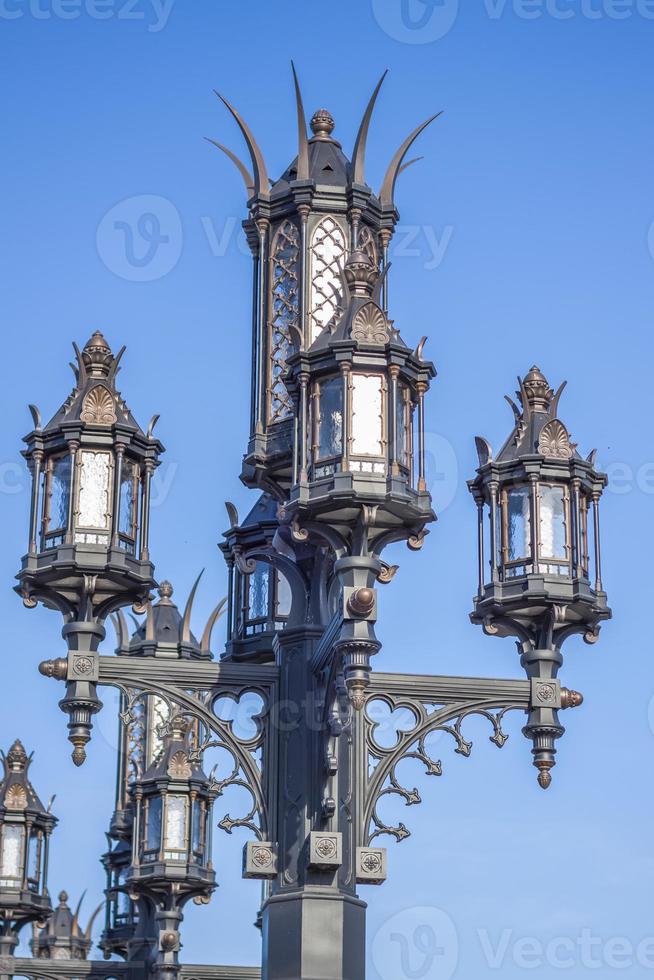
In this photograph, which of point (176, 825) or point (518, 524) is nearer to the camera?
point (518, 524)

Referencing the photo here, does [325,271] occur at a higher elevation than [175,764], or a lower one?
higher

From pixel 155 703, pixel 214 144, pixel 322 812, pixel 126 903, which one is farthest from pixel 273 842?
pixel 126 903

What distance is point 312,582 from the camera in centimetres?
1438

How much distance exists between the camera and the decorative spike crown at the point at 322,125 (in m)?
15.4

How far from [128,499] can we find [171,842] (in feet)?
26.1

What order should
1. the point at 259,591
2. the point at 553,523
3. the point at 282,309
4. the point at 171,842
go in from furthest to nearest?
1. the point at 171,842
2. the point at 259,591
3. the point at 282,309
4. the point at 553,523

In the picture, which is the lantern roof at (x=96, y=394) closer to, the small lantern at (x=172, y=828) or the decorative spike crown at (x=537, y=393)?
the decorative spike crown at (x=537, y=393)

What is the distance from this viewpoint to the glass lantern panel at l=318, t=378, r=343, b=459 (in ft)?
42.5

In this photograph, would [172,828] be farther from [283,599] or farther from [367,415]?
[367,415]

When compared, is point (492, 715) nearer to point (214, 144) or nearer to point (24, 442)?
point (24, 442)

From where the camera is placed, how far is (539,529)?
45.2ft

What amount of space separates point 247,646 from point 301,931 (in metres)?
3.57

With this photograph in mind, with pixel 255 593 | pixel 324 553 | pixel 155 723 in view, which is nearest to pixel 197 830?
pixel 155 723

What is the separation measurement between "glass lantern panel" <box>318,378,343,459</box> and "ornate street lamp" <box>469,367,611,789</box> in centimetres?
149
